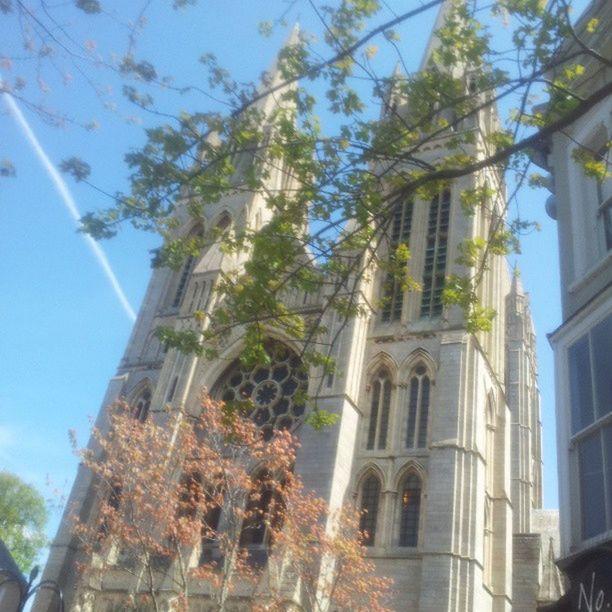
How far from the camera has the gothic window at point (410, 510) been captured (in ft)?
60.7

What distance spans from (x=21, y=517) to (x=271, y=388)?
24.9 m

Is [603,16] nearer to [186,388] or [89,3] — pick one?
[89,3]

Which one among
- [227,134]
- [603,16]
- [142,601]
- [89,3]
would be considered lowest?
[142,601]

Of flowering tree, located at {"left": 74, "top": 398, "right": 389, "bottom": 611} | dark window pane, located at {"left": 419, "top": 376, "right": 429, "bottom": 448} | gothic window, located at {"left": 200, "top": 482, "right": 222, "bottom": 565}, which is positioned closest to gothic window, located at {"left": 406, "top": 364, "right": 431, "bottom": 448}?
dark window pane, located at {"left": 419, "top": 376, "right": 429, "bottom": 448}

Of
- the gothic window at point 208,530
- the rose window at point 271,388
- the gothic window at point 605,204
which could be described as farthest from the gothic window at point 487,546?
the gothic window at point 605,204

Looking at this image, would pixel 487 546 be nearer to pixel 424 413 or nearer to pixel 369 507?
pixel 369 507

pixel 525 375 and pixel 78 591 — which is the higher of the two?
pixel 525 375

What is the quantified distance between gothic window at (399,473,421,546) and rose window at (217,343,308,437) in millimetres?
4234

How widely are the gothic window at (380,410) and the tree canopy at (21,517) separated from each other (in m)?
26.8

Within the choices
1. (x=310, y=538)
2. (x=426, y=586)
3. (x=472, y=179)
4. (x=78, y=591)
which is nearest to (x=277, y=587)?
(x=310, y=538)

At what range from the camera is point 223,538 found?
15.1m

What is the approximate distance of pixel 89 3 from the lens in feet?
17.0

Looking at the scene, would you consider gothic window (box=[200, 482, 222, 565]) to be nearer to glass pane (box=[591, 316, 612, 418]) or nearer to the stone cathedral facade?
the stone cathedral facade

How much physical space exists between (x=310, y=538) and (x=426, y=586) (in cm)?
339
